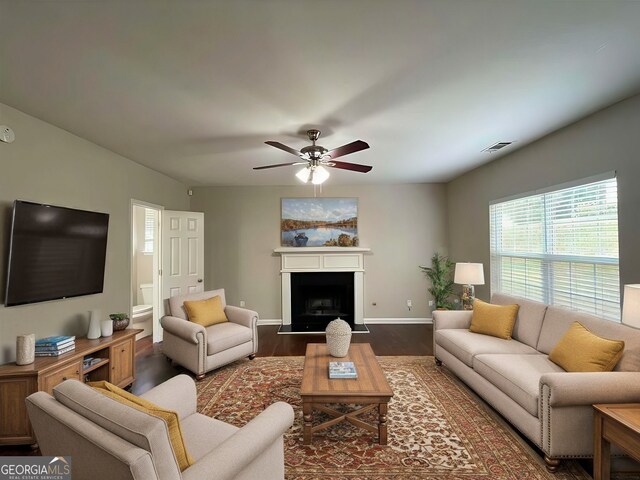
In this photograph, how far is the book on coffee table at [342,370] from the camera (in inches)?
94.6

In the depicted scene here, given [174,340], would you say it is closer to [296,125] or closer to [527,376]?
[296,125]

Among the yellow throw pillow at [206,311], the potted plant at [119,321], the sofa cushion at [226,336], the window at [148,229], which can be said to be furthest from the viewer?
the window at [148,229]

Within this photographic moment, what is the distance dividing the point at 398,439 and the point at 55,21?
3.36m

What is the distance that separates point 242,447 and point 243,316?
276 cm

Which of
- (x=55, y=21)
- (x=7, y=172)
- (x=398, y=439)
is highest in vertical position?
(x=55, y=21)

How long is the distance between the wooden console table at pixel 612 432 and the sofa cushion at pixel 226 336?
3256mm

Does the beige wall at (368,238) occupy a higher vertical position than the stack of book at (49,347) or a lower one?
higher

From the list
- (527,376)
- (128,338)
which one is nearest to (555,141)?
(527,376)

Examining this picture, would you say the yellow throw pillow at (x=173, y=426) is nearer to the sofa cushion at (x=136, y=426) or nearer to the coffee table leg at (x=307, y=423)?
the sofa cushion at (x=136, y=426)

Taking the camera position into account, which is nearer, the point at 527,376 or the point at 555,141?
the point at 527,376

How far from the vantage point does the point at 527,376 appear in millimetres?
2219

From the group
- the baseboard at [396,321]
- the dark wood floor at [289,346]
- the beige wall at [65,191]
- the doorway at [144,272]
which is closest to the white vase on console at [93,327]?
the beige wall at [65,191]

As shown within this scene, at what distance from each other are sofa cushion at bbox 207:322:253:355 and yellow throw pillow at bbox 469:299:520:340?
2736 millimetres

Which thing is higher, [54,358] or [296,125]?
[296,125]
